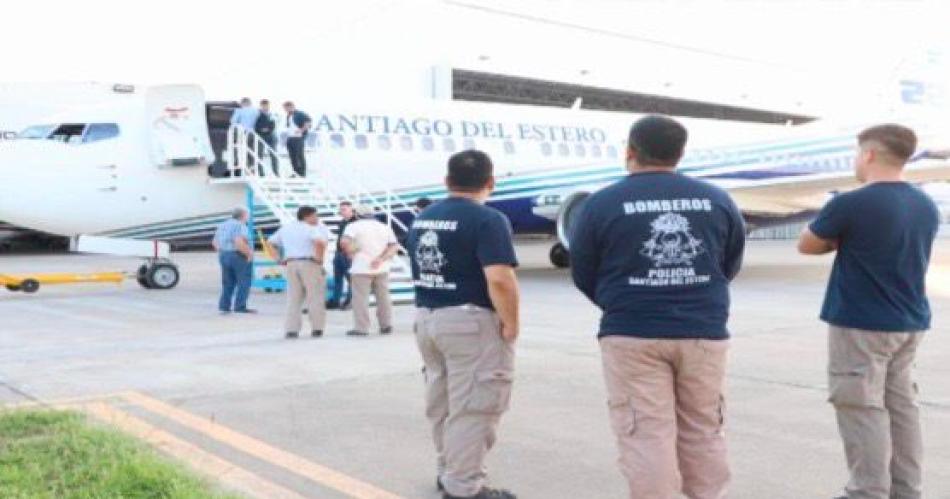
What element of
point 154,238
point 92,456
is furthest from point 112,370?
point 154,238

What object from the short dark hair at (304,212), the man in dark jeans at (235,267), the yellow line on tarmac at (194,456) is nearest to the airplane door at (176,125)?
the man in dark jeans at (235,267)

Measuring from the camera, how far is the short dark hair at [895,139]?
14.2 ft

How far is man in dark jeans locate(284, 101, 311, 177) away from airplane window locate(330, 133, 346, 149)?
0.84 meters

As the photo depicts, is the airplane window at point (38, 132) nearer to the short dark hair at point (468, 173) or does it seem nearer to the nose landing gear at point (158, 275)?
the nose landing gear at point (158, 275)

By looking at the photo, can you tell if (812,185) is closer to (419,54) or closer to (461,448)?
(461,448)

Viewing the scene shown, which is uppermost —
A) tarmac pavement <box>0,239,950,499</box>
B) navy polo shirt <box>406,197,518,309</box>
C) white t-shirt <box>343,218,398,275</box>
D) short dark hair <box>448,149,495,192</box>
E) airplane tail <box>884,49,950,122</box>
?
airplane tail <box>884,49,950,122</box>

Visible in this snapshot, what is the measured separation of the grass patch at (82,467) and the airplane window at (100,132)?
11224mm

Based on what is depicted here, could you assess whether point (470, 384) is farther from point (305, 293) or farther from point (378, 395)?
point (305, 293)

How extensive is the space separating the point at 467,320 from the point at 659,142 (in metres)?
1.27

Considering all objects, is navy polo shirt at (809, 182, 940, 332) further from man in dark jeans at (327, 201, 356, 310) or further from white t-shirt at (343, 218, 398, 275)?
man in dark jeans at (327, 201, 356, 310)

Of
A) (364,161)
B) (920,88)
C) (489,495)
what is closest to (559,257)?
(364,161)

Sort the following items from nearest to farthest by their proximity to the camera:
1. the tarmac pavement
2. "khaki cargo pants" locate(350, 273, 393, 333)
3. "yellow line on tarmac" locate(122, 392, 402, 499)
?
"yellow line on tarmac" locate(122, 392, 402, 499) < the tarmac pavement < "khaki cargo pants" locate(350, 273, 393, 333)

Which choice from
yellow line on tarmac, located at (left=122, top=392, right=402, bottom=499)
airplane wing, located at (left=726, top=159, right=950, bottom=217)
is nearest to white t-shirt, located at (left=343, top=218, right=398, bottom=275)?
yellow line on tarmac, located at (left=122, top=392, right=402, bottom=499)

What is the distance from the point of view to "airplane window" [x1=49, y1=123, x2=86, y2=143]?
16.2 m
